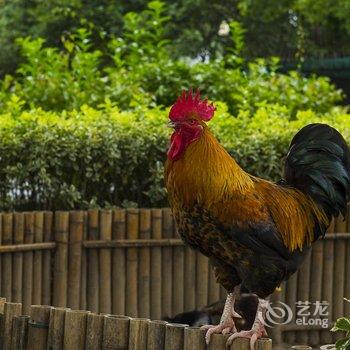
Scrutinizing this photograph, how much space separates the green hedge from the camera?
9.45 m

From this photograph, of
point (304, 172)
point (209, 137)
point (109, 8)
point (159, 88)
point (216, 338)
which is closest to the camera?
point (216, 338)

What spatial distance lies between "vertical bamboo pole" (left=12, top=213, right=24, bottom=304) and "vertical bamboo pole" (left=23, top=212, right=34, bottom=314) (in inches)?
1.5

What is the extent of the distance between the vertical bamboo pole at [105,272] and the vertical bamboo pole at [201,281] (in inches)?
31.2

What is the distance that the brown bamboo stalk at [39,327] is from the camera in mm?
6445

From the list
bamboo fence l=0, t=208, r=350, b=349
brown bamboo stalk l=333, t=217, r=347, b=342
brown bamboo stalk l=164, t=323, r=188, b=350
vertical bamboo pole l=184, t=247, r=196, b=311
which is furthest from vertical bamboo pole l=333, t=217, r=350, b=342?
brown bamboo stalk l=164, t=323, r=188, b=350

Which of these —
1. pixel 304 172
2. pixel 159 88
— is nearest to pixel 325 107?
pixel 159 88

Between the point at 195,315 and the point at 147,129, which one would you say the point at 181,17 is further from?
the point at 195,315

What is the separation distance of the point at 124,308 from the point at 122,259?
1.46 ft

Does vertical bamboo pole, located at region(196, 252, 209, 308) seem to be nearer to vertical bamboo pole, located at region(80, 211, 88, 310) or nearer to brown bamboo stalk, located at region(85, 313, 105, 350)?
vertical bamboo pole, located at region(80, 211, 88, 310)

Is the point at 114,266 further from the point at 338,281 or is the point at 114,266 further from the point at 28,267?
the point at 338,281

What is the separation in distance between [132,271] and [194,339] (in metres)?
3.61

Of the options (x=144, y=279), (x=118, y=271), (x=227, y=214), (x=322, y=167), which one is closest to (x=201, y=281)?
(x=144, y=279)

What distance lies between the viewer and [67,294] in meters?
9.45

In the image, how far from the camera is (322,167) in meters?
7.26
